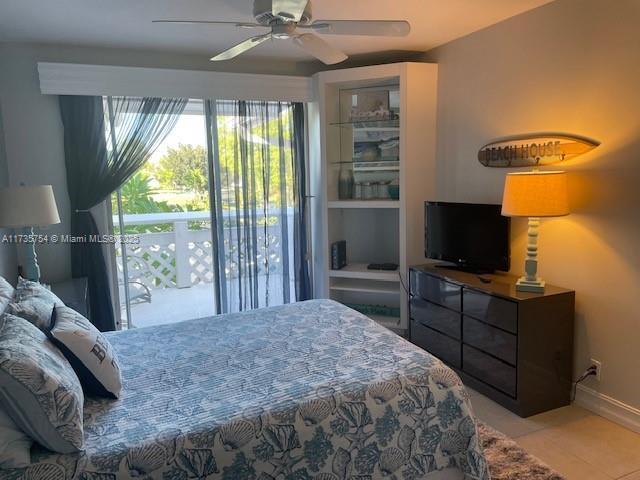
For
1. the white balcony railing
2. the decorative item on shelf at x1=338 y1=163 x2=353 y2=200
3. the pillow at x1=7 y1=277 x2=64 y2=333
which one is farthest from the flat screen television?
the pillow at x1=7 y1=277 x2=64 y2=333

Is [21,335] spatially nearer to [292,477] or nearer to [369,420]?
[292,477]

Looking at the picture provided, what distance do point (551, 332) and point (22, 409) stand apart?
2.68 metres

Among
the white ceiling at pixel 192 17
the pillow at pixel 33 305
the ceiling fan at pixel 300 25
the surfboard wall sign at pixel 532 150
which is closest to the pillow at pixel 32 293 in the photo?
the pillow at pixel 33 305

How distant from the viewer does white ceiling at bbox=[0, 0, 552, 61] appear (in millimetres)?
2771

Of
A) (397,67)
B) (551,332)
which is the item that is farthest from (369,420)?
(397,67)

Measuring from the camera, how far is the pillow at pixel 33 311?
200 cm

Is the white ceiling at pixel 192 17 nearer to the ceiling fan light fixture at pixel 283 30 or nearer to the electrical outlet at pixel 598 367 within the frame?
the ceiling fan light fixture at pixel 283 30

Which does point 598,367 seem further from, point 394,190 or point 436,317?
point 394,190

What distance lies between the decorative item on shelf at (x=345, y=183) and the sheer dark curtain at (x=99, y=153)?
1527 millimetres

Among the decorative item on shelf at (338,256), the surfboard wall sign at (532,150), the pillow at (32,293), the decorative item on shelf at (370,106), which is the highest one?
the decorative item on shelf at (370,106)

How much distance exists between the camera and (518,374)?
2.81 meters

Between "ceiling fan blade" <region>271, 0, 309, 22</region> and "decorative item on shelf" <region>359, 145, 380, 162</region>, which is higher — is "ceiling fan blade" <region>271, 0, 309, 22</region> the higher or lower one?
the higher one

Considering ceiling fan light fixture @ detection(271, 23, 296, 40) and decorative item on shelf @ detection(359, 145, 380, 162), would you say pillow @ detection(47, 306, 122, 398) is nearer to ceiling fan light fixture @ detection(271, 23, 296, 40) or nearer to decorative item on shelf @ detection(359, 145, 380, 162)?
ceiling fan light fixture @ detection(271, 23, 296, 40)

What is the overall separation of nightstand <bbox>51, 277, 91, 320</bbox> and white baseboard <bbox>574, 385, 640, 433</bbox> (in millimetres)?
3253
